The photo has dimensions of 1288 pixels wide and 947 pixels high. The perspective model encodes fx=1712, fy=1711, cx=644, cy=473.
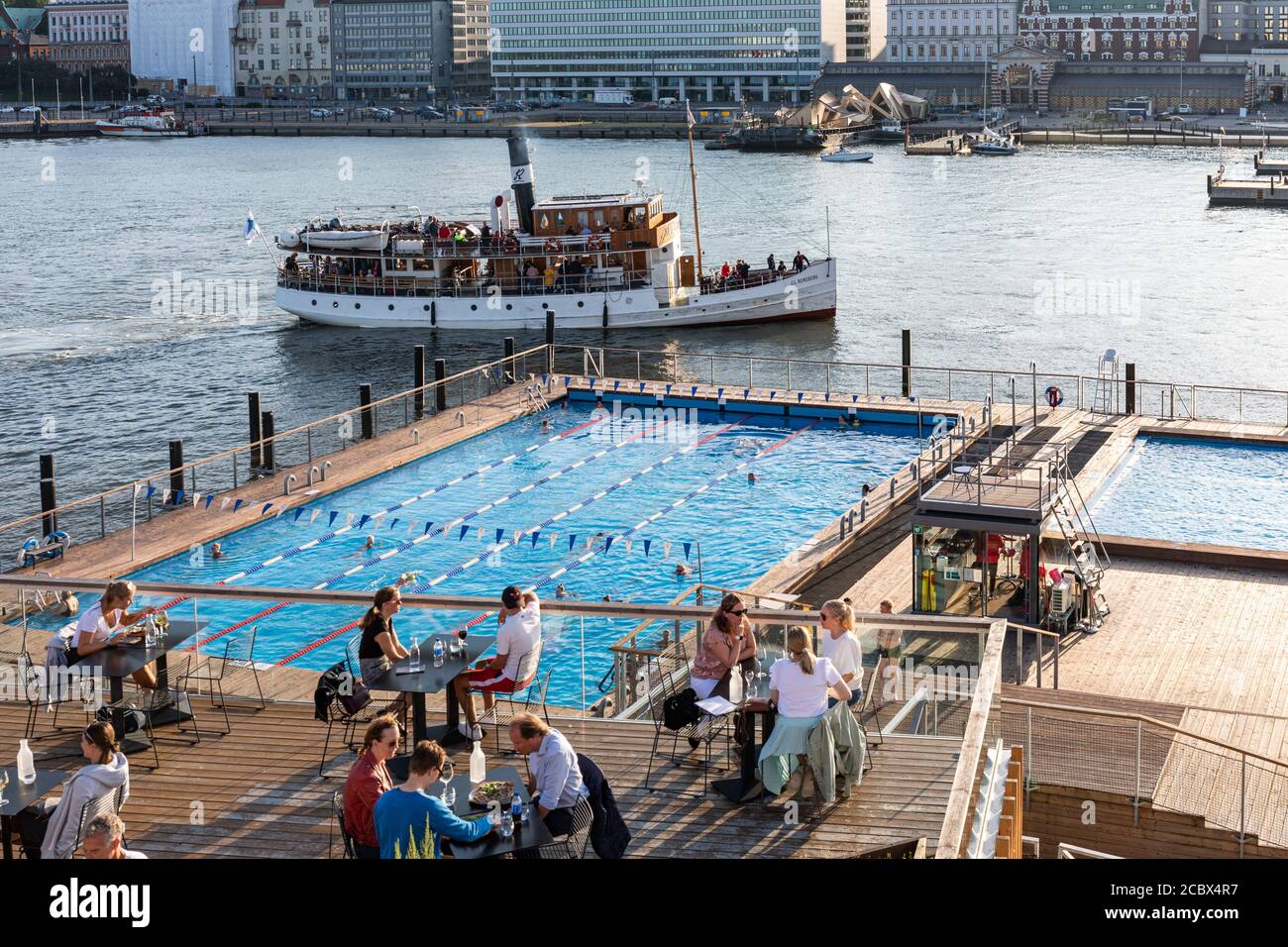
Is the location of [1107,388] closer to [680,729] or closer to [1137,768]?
[1137,768]

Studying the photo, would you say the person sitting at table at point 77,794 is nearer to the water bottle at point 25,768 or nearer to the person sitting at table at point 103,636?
the water bottle at point 25,768

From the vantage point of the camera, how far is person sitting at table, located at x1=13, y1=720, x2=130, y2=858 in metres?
9.54

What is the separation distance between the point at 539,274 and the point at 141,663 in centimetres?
4197

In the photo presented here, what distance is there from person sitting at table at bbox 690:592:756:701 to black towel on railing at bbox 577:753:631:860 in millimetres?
1563

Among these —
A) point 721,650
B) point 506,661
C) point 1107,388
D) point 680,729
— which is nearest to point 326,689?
point 506,661

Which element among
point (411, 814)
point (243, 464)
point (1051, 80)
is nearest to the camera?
point (411, 814)

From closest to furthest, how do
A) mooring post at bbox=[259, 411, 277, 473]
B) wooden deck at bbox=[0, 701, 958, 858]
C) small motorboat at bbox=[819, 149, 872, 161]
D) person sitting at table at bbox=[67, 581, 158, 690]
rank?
wooden deck at bbox=[0, 701, 958, 858] → person sitting at table at bbox=[67, 581, 158, 690] → mooring post at bbox=[259, 411, 277, 473] → small motorboat at bbox=[819, 149, 872, 161]

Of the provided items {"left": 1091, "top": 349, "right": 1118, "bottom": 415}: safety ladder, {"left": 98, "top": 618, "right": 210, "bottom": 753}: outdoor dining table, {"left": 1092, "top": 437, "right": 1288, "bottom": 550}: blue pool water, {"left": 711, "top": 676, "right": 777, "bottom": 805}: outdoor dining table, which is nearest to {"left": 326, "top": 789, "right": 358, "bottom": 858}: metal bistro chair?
{"left": 98, "top": 618, "right": 210, "bottom": 753}: outdoor dining table

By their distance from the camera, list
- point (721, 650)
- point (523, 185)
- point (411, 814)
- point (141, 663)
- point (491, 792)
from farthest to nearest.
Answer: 1. point (523, 185)
2. point (141, 663)
3. point (721, 650)
4. point (491, 792)
5. point (411, 814)

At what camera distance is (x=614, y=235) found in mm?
52625

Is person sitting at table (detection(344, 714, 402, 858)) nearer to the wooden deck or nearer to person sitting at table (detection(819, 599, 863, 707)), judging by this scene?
the wooden deck

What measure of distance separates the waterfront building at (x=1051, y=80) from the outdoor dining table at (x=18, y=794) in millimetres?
184391

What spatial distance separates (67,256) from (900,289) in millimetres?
38978

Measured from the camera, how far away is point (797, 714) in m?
10.5
